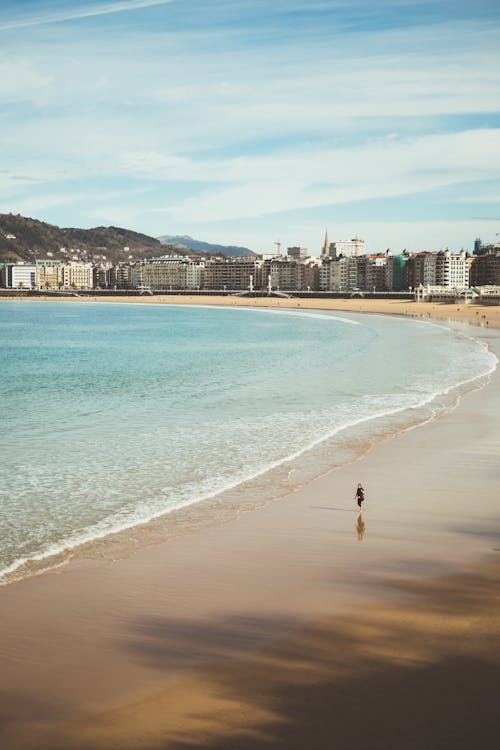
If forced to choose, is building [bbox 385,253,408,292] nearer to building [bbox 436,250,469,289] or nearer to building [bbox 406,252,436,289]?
building [bbox 406,252,436,289]

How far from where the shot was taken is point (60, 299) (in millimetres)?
188250

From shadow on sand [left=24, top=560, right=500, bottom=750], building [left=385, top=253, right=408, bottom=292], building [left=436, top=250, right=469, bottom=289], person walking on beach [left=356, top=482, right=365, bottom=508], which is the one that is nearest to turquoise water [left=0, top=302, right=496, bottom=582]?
person walking on beach [left=356, top=482, right=365, bottom=508]

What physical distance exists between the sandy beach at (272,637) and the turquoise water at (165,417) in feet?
5.10

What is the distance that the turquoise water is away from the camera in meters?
11.4

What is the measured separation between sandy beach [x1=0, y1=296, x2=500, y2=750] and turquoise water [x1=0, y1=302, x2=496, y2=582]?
1.55 metres

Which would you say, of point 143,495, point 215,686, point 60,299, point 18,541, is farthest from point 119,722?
point 60,299

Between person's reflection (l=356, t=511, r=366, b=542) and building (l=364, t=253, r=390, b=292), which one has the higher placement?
building (l=364, t=253, r=390, b=292)

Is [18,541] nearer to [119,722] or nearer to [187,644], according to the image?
[187,644]

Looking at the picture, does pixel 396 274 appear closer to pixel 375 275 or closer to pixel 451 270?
pixel 375 275

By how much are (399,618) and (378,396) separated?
16.0 meters

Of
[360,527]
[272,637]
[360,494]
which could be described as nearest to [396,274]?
[360,494]

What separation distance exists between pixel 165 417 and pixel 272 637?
44.1 ft

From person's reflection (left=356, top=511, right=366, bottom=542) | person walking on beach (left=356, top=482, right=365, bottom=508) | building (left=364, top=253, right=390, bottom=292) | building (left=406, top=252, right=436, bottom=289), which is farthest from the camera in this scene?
building (left=364, top=253, right=390, bottom=292)

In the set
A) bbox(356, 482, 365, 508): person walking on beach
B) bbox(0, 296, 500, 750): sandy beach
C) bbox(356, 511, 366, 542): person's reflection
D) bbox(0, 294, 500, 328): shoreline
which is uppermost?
bbox(356, 482, 365, 508): person walking on beach
